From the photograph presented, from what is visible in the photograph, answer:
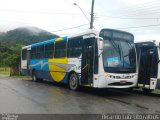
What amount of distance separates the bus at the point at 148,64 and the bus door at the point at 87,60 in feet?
7.83

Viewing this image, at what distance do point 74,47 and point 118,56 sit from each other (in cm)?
309

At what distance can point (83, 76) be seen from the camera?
1545 centimetres

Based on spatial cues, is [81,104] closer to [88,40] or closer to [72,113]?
[72,113]

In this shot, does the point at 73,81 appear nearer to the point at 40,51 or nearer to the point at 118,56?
the point at 118,56

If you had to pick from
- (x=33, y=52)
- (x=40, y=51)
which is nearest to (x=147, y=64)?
(x=40, y=51)

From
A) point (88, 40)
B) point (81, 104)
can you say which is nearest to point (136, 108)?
point (81, 104)

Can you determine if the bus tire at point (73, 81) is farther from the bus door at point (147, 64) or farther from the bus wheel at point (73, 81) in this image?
the bus door at point (147, 64)

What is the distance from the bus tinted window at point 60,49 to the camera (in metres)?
18.1

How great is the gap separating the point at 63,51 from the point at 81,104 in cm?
707

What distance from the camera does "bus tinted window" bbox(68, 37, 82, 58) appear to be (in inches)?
639

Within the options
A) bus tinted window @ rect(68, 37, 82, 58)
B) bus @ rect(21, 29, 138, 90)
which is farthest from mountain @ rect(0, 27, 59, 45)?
bus @ rect(21, 29, 138, 90)

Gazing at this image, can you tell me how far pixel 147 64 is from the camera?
1514cm

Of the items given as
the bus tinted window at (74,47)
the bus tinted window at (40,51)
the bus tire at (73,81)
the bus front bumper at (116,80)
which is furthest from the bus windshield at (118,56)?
the bus tinted window at (40,51)

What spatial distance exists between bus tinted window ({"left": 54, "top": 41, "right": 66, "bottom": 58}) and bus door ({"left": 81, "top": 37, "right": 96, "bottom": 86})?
2605 millimetres
